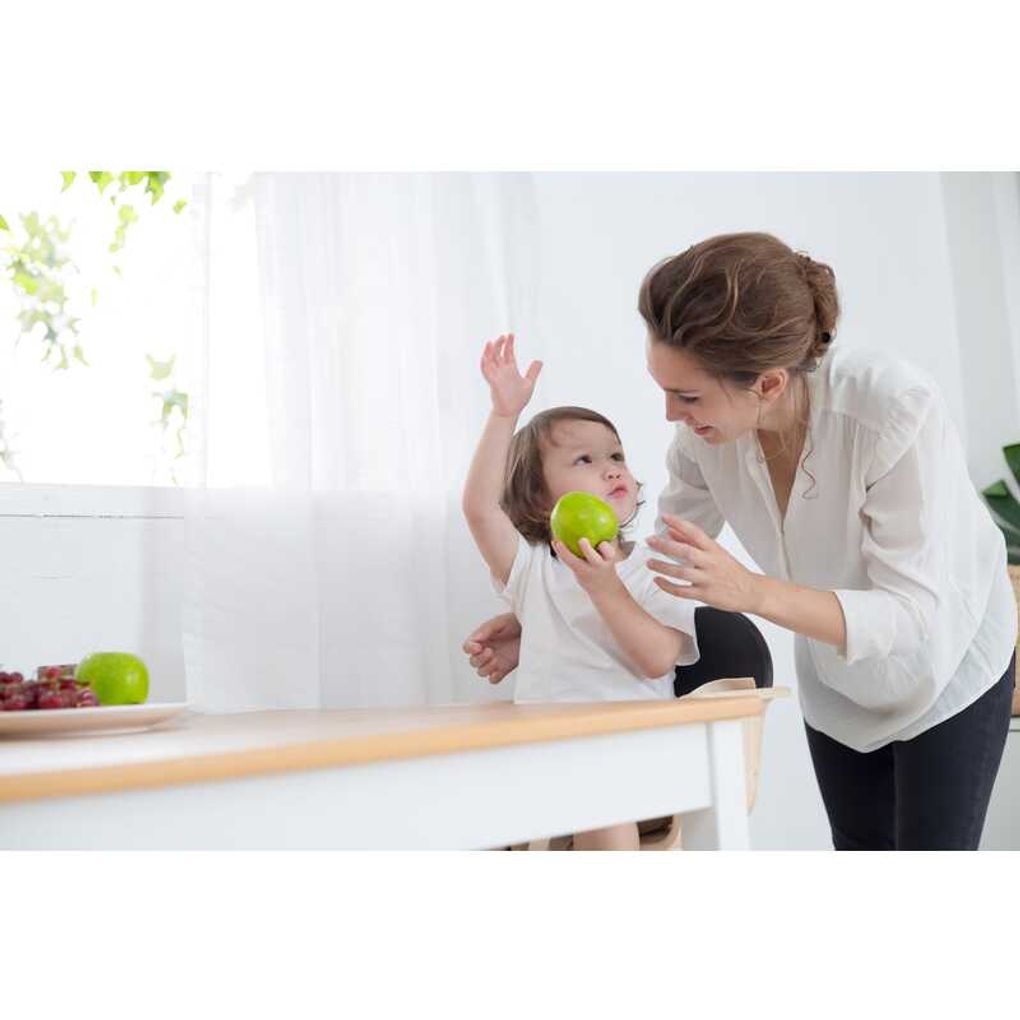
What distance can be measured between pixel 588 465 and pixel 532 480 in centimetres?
9

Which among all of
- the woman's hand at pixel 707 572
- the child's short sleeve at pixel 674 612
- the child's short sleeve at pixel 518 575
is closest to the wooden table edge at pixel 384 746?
the woman's hand at pixel 707 572

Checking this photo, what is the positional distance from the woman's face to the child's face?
251 millimetres

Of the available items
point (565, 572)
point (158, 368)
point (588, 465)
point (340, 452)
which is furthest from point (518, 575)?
point (158, 368)

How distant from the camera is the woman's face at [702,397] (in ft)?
5.19

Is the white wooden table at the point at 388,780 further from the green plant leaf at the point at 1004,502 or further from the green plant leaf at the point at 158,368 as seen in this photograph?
the green plant leaf at the point at 1004,502

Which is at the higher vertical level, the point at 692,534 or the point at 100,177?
the point at 100,177

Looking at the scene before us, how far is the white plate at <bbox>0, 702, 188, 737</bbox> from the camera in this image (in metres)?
1.13

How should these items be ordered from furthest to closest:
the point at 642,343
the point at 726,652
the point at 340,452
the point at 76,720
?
the point at 642,343
the point at 340,452
the point at 726,652
the point at 76,720

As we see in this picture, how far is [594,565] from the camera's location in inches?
58.5

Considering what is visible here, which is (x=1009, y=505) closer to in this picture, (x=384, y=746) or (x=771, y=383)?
(x=771, y=383)

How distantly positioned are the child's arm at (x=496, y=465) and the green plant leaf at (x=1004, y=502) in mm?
1948

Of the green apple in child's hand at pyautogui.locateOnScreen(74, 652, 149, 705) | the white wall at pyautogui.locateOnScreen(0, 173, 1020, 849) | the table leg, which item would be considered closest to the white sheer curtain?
the white wall at pyautogui.locateOnScreen(0, 173, 1020, 849)

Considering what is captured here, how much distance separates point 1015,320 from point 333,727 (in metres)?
3.01

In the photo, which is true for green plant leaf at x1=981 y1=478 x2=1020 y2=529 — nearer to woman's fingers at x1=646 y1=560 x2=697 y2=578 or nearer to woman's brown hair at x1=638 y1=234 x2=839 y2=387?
woman's brown hair at x1=638 y1=234 x2=839 y2=387
